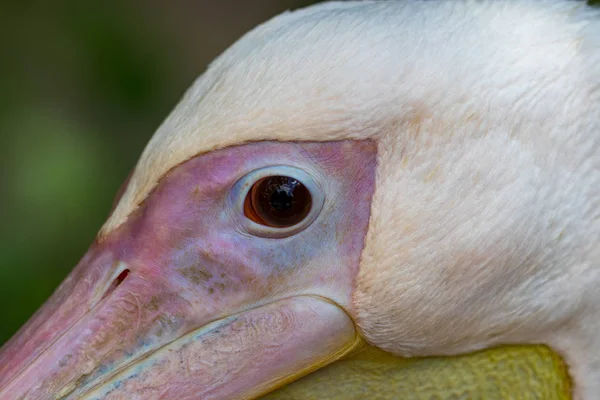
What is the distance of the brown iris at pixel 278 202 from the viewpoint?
1.80m

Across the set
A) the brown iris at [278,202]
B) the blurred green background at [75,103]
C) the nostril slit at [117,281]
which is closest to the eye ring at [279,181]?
the brown iris at [278,202]

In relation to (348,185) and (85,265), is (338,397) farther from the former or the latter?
(85,265)

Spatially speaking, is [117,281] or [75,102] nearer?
[117,281]

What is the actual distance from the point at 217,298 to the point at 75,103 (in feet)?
10.5

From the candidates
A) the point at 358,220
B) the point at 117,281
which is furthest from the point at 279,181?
the point at 117,281

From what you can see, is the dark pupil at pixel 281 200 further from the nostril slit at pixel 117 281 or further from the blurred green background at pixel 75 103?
the blurred green background at pixel 75 103

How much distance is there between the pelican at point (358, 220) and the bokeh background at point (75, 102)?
2.25 meters

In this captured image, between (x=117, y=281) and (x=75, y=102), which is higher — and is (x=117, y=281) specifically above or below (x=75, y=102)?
below

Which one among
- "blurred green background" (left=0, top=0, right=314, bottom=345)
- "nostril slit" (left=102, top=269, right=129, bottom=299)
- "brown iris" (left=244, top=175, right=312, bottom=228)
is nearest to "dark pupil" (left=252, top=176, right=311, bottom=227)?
"brown iris" (left=244, top=175, right=312, bottom=228)

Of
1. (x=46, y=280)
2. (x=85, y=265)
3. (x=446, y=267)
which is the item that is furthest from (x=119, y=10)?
(x=446, y=267)

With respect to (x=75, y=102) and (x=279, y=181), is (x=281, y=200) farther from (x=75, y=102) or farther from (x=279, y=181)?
(x=75, y=102)

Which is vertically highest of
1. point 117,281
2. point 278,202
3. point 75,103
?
point 75,103

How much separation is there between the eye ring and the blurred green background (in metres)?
2.38

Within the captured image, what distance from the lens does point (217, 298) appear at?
5.91 feet
